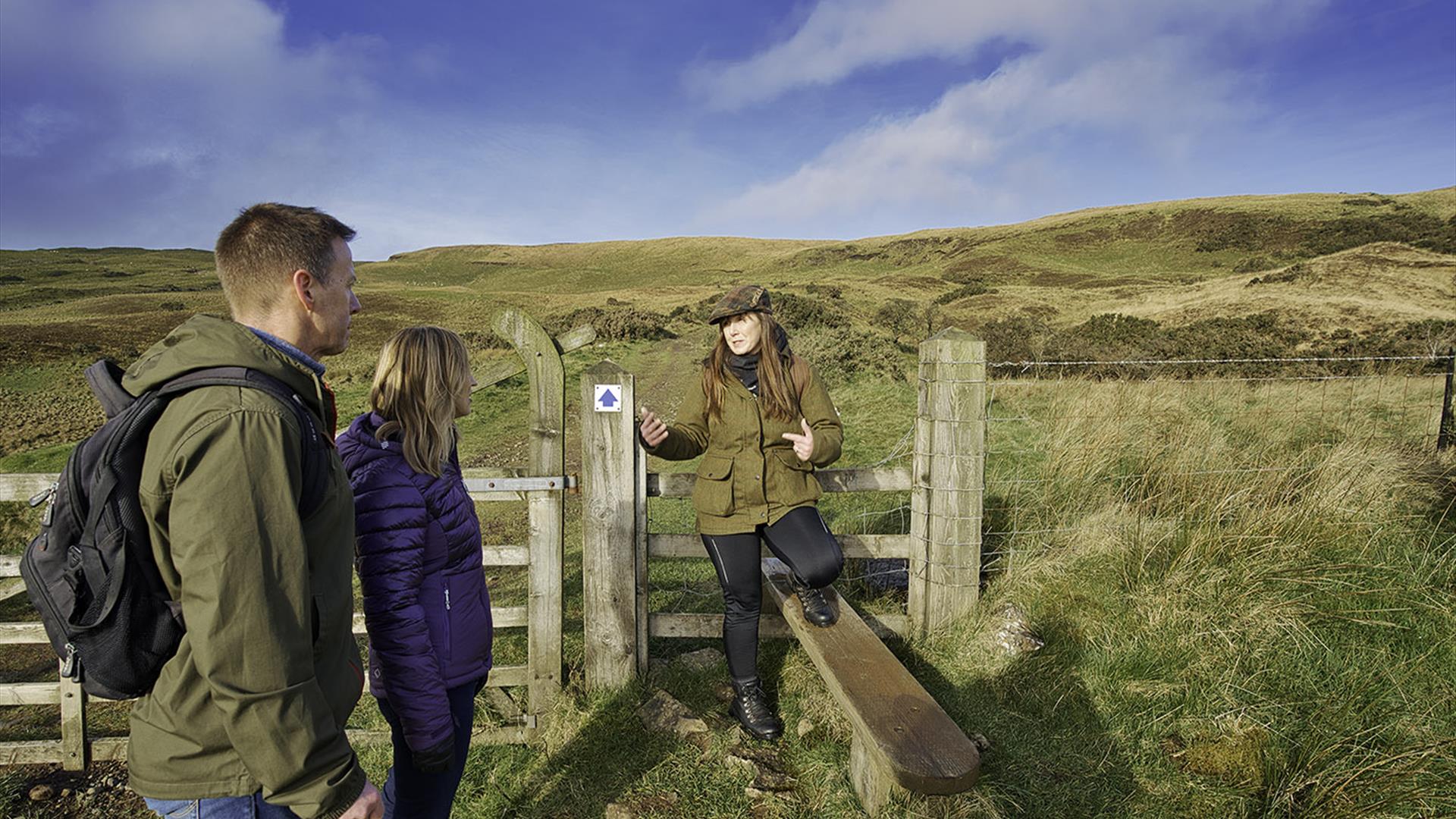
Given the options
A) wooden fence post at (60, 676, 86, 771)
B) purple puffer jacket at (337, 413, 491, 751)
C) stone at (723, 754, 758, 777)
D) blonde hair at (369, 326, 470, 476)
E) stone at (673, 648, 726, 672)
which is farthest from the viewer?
stone at (673, 648, 726, 672)

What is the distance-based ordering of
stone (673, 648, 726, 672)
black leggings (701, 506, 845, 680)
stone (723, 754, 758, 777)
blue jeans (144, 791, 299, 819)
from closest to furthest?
1. blue jeans (144, 791, 299, 819)
2. stone (723, 754, 758, 777)
3. black leggings (701, 506, 845, 680)
4. stone (673, 648, 726, 672)

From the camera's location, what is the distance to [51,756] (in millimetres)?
3832

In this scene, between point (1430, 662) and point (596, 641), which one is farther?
point (596, 641)

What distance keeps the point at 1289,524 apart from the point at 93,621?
19.3ft

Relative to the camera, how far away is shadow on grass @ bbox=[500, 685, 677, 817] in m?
3.40

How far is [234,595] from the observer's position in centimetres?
137

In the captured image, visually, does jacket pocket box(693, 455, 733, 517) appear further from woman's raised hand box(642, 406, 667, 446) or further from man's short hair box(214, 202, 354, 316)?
man's short hair box(214, 202, 354, 316)

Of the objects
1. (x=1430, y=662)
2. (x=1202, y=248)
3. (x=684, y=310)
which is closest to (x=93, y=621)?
(x=1430, y=662)

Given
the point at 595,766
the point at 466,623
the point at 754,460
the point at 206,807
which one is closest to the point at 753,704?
the point at 595,766

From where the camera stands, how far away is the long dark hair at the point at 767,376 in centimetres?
356

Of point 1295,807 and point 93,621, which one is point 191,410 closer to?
point 93,621

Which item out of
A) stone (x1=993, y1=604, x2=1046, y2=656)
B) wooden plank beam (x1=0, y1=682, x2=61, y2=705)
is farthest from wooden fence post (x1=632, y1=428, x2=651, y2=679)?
wooden plank beam (x1=0, y1=682, x2=61, y2=705)

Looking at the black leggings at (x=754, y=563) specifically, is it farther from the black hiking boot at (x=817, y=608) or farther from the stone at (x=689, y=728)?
the stone at (x=689, y=728)

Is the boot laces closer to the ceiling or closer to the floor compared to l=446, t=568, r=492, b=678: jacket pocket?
closer to the floor
